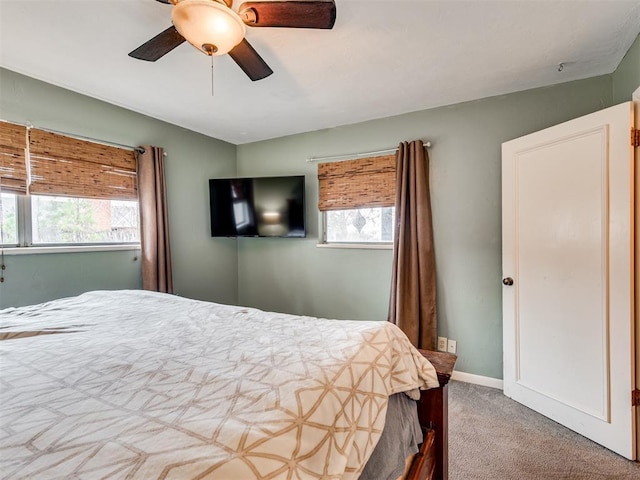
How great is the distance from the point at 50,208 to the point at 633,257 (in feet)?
12.7

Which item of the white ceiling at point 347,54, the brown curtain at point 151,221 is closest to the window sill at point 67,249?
the brown curtain at point 151,221

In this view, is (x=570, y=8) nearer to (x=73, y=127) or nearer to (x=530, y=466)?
(x=530, y=466)

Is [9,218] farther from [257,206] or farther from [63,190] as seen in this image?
[257,206]

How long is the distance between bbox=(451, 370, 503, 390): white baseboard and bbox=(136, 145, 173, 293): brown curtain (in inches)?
110

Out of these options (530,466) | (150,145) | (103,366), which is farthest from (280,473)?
(150,145)

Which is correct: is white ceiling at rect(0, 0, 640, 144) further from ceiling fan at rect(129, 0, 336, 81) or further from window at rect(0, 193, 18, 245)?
window at rect(0, 193, 18, 245)

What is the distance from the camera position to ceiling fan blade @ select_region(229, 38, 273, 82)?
1465 millimetres

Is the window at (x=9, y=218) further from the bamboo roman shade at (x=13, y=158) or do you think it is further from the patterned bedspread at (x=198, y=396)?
the patterned bedspread at (x=198, y=396)

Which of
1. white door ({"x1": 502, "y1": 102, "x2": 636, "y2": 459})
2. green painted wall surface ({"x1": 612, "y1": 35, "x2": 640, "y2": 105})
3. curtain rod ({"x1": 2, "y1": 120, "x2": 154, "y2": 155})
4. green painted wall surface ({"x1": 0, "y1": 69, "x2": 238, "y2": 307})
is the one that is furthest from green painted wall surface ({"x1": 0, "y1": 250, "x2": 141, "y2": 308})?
green painted wall surface ({"x1": 612, "y1": 35, "x2": 640, "y2": 105})

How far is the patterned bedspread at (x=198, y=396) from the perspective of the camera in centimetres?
53

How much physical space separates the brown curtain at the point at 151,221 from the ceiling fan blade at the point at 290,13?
6.24 feet

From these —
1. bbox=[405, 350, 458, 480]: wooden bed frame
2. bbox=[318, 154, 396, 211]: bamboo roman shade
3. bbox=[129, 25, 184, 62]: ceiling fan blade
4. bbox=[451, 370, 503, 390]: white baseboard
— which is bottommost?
bbox=[451, 370, 503, 390]: white baseboard

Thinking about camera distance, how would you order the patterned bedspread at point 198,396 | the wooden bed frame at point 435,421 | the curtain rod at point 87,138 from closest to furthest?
1. the patterned bedspread at point 198,396
2. the wooden bed frame at point 435,421
3. the curtain rod at point 87,138

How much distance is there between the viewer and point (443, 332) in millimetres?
2633
